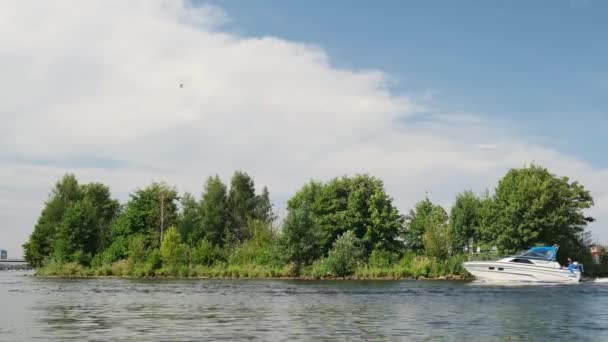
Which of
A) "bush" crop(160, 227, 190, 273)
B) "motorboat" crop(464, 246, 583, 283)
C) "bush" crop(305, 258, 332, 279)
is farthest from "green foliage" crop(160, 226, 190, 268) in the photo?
"motorboat" crop(464, 246, 583, 283)

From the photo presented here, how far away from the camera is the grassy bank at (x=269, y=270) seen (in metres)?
90.5

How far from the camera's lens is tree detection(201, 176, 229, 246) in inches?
5049

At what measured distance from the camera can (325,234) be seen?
101m

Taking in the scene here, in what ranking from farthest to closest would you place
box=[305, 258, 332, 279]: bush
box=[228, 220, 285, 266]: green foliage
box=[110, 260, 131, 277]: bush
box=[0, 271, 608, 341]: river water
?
box=[110, 260, 131, 277]: bush → box=[228, 220, 285, 266]: green foliage → box=[305, 258, 332, 279]: bush → box=[0, 271, 608, 341]: river water

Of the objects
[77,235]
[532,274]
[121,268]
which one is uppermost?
[77,235]

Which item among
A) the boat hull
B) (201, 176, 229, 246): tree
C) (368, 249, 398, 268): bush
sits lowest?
the boat hull

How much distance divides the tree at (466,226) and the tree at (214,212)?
4499 cm

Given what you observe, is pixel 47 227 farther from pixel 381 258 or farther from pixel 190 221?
pixel 381 258

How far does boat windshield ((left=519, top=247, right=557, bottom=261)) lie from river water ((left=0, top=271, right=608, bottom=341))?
78.5 feet

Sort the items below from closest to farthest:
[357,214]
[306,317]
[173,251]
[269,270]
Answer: [306,317], [269,270], [357,214], [173,251]

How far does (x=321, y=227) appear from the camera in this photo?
102 m

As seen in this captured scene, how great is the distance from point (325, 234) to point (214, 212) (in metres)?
34.5

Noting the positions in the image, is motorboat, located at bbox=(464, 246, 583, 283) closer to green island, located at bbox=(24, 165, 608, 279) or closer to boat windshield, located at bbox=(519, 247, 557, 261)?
boat windshield, located at bbox=(519, 247, 557, 261)

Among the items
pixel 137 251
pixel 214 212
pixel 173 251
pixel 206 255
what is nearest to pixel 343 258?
pixel 206 255
